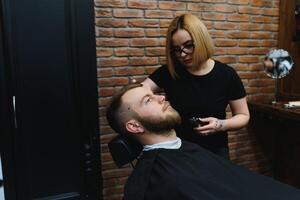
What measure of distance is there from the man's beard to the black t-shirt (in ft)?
1.01

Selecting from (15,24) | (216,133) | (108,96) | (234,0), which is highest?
(234,0)

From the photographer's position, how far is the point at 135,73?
2164 mm

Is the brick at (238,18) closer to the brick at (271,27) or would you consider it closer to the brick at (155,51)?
the brick at (271,27)

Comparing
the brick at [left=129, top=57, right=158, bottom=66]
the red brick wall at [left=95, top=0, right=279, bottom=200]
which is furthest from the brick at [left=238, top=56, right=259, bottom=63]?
the brick at [left=129, top=57, right=158, bottom=66]

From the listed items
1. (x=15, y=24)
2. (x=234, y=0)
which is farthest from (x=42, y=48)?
(x=234, y=0)

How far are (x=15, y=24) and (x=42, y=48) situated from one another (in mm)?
201

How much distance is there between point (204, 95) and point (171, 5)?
2.80 feet

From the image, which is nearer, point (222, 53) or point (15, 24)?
point (15, 24)

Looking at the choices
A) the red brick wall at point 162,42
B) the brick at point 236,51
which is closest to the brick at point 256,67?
the red brick wall at point 162,42

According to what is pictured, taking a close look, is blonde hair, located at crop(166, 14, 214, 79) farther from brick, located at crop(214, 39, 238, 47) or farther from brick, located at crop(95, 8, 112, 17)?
brick, located at crop(214, 39, 238, 47)

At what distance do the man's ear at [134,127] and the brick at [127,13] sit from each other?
94 cm

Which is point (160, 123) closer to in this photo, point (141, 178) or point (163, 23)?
point (141, 178)

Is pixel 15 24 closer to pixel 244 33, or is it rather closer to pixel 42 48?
pixel 42 48

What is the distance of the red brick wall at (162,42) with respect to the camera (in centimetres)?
205
